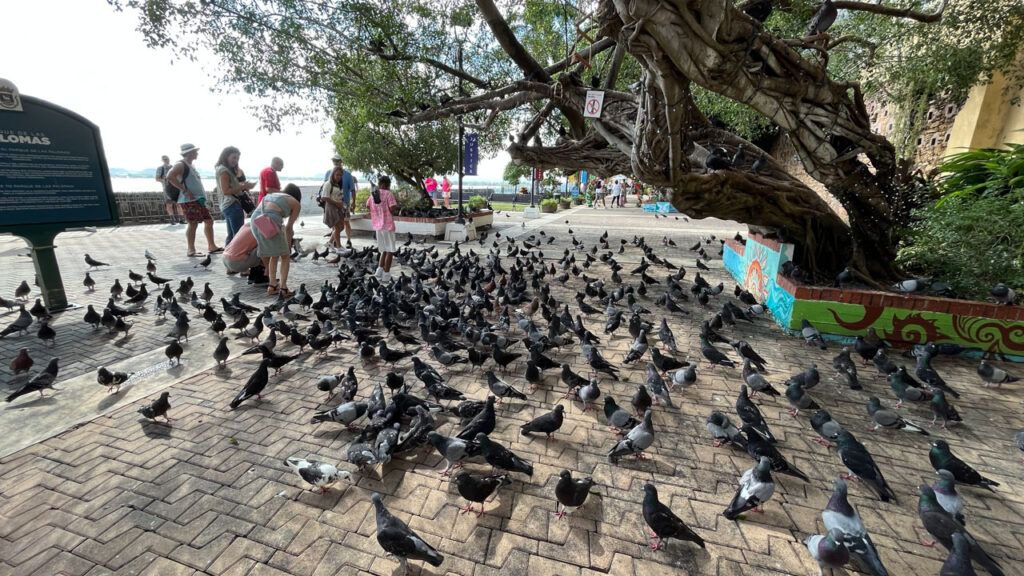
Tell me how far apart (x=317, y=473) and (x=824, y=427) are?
4.59 meters

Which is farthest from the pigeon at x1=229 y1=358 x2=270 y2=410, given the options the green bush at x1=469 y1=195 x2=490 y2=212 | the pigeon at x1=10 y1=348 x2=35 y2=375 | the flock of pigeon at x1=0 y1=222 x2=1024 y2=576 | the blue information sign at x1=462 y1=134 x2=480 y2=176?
the green bush at x1=469 y1=195 x2=490 y2=212

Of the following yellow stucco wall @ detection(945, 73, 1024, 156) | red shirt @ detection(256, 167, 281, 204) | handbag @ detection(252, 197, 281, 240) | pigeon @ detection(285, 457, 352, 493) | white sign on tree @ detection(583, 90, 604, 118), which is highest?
yellow stucco wall @ detection(945, 73, 1024, 156)

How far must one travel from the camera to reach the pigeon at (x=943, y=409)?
4062 mm

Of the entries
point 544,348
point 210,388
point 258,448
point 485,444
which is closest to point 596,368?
point 544,348

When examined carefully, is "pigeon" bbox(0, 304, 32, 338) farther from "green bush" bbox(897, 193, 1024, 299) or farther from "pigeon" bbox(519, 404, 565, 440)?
"green bush" bbox(897, 193, 1024, 299)

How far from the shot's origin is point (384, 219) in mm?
9359

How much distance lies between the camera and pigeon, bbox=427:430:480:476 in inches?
135

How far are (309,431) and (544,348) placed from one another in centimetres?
307

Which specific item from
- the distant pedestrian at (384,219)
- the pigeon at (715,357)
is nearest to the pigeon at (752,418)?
the pigeon at (715,357)

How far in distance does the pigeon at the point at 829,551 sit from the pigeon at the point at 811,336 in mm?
4323

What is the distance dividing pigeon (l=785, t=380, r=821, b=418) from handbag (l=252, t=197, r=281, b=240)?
8.80m

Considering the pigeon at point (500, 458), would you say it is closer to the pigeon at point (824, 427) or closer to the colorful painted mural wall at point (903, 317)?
the pigeon at point (824, 427)

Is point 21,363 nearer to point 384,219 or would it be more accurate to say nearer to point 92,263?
point 384,219

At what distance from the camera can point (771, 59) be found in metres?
5.49
